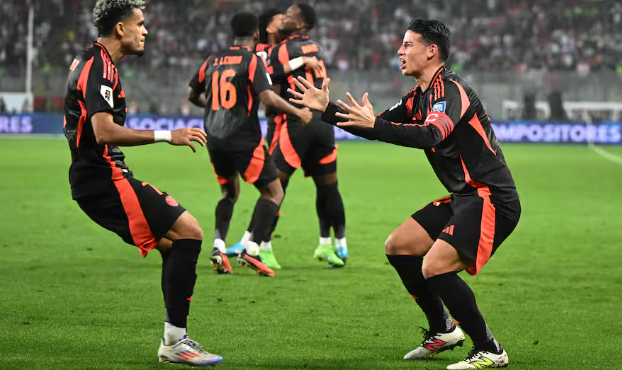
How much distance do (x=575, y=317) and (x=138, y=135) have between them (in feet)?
11.7

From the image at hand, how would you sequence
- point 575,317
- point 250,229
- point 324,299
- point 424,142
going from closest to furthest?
1. point 424,142
2. point 575,317
3. point 324,299
4. point 250,229

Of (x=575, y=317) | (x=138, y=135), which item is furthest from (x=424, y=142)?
(x=575, y=317)

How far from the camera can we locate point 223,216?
8.92 m

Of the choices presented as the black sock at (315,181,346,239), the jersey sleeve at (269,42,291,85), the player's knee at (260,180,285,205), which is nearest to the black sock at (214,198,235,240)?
the player's knee at (260,180,285,205)

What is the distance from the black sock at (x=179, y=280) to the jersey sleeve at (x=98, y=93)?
851 millimetres

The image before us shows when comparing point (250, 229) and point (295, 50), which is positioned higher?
point (295, 50)

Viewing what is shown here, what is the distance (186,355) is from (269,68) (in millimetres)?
4784

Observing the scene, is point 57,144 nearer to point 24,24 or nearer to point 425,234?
point 24,24

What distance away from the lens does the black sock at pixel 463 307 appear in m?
5.11

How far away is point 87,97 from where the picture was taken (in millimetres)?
4926

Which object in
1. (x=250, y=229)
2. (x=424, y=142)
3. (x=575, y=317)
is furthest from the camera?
(x=250, y=229)

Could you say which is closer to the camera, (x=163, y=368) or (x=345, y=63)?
(x=163, y=368)

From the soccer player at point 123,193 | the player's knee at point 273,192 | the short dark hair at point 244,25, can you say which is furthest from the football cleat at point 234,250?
the soccer player at point 123,193

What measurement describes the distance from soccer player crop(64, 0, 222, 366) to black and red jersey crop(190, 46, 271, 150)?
3.35 m
